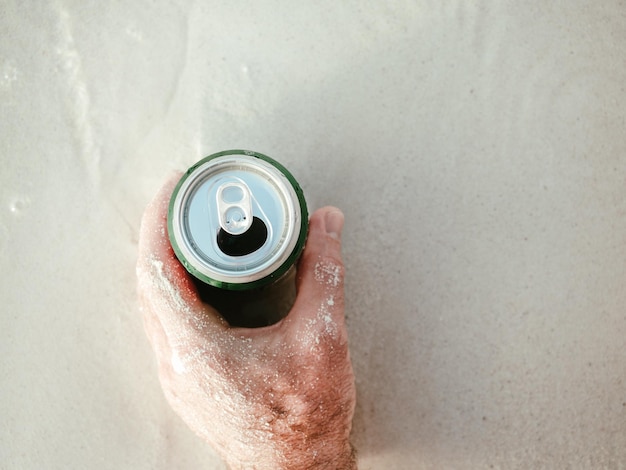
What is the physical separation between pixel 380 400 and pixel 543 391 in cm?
45

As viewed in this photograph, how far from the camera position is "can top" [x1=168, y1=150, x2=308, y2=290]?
1074 mm

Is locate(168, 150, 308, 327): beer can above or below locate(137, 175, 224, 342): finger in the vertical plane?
above

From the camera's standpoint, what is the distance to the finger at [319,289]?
1.22 m

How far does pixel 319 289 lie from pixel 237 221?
264mm

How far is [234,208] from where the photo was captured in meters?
1.10

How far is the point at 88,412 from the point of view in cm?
149

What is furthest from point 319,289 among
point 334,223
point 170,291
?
point 170,291

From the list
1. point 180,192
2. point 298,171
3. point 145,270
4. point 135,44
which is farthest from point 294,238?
point 135,44

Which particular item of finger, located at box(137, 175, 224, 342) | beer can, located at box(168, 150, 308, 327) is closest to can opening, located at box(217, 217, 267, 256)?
beer can, located at box(168, 150, 308, 327)

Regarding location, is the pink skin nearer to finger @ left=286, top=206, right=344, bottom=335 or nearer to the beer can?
finger @ left=286, top=206, right=344, bottom=335

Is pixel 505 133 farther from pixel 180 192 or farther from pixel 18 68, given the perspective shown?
pixel 18 68

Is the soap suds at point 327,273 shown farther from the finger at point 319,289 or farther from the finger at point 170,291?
the finger at point 170,291

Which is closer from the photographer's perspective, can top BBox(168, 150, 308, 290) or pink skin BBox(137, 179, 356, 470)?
can top BBox(168, 150, 308, 290)

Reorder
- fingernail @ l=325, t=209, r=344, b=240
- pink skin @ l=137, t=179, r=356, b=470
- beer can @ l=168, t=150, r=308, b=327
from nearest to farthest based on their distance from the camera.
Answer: beer can @ l=168, t=150, r=308, b=327, pink skin @ l=137, t=179, r=356, b=470, fingernail @ l=325, t=209, r=344, b=240
